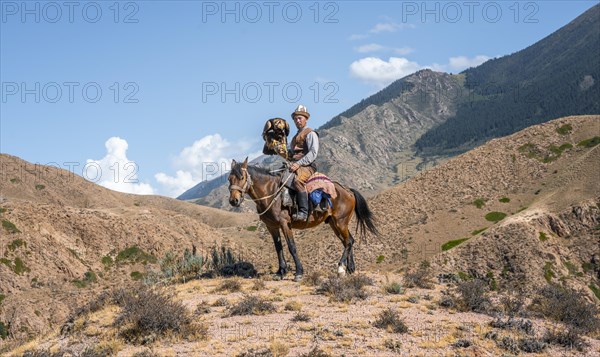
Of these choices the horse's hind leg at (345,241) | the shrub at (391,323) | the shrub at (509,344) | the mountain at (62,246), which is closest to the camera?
the shrub at (509,344)

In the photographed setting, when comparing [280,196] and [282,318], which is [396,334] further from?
[280,196]

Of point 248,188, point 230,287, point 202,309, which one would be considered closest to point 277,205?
point 248,188

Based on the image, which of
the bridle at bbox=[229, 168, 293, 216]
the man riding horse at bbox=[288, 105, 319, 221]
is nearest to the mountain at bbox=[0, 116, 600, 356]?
the man riding horse at bbox=[288, 105, 319, 221]

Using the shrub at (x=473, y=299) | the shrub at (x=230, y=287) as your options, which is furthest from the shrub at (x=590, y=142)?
the shrub at (x=230, y=287)

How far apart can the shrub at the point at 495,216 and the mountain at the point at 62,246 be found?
25337 millimetres

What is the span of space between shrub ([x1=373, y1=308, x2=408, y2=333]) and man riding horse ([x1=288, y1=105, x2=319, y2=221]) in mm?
4456

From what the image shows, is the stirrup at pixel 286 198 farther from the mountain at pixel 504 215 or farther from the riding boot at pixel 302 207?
the mountain at pixel 504 215

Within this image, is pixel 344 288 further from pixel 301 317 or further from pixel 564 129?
pixel 564 129

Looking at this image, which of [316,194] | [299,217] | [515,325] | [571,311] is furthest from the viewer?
[316,194]

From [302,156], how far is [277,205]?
177 centimetres

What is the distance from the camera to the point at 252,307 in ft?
37.0

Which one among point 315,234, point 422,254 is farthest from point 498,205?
→ point 315,234

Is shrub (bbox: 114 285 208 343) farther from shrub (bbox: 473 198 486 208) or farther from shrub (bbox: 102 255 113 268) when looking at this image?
shrub (bbox: 473 198 486 208)

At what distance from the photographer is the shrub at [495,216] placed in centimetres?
5062
